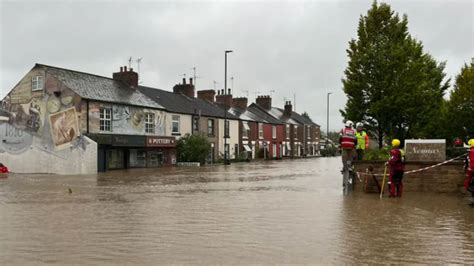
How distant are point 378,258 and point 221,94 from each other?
2179 inches

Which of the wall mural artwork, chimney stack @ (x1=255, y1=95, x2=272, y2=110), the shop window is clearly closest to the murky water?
the wall mural artwork

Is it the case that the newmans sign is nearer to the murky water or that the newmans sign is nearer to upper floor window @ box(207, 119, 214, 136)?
the murky water

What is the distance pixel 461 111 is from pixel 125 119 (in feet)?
76.0

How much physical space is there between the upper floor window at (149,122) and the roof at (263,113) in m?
25.9

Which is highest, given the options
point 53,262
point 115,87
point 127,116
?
point 115,87

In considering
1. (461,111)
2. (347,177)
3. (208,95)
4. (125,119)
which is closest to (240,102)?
(208,95)

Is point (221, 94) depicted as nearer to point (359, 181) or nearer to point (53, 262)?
point (359, 181)

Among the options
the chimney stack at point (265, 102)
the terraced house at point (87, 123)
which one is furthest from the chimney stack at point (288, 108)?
the terraced house at point (87, 123)

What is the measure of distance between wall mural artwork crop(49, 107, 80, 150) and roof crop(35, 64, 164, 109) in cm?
166

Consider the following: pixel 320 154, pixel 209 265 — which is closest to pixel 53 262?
pixel 209 265

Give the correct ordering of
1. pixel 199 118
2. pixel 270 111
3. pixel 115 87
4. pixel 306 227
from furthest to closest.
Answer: pixel 270 111 < pixel 199 118 < pixel 115 87 < pixel 306 227

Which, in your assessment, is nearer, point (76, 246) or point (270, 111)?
point (76, 246)

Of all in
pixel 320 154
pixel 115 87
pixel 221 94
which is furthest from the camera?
pixel 320 154

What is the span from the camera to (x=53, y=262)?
258 inches
